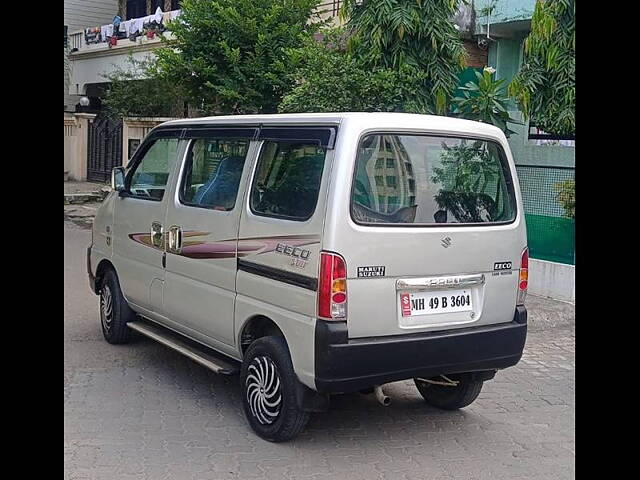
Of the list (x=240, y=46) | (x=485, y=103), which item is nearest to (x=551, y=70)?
(x=485, y=103)

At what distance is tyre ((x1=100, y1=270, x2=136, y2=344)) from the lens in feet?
22.5

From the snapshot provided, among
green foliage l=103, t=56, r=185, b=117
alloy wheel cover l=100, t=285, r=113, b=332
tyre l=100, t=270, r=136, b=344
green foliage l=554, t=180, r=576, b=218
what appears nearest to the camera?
tyre l=100, t=270, r=136, b=344

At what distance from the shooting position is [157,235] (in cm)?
613

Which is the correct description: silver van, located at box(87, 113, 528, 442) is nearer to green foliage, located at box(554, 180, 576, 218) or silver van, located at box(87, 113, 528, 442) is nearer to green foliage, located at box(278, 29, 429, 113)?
green foliage, located at box(278, 29, 429, 113)

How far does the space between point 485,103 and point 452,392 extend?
16.1 feet

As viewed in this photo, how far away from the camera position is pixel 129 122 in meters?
20.4

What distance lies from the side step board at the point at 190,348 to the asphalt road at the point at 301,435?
12.6 inches

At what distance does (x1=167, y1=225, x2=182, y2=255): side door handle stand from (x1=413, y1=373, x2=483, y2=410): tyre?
1.95 m

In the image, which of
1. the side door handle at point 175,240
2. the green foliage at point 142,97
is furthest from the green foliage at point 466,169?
the green foliage at point 142,97

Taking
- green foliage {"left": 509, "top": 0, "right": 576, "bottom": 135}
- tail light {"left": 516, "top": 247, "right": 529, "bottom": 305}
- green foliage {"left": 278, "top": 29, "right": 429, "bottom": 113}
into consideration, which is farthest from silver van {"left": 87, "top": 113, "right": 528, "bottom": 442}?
green foliage {"left": 509, "top": 0, "right": 576, "bottom": 135}

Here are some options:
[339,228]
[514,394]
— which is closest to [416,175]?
[339,228]

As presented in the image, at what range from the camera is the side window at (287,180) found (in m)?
4.73

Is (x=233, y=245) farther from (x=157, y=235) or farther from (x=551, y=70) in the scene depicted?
(x=551, y=70)

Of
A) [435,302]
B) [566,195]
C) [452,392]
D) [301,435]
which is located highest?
[566,195]
